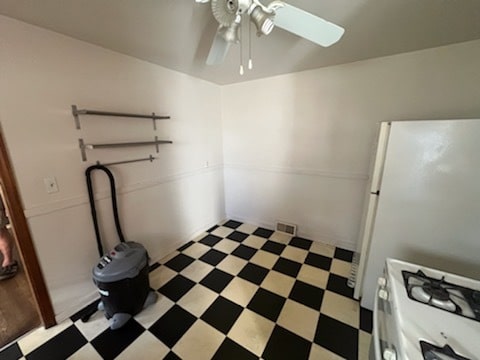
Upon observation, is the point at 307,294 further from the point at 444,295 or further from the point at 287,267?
the point at 444,295

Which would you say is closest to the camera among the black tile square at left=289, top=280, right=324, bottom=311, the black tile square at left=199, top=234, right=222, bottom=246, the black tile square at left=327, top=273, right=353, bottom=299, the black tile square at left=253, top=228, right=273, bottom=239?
the black tile square at left=289, top=280, right=324, bottom=311

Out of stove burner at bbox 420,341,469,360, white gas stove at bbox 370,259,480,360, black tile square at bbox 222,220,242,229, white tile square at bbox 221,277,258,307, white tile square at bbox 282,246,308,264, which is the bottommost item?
white tile square at bbox 221,277,258,307

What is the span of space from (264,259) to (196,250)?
825 millimetres

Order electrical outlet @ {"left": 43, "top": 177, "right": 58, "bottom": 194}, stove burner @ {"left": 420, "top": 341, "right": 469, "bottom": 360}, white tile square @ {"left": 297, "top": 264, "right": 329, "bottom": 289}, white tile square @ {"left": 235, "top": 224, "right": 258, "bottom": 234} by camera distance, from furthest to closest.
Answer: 1. white tile square @ {"left": 235, "top": 224, "right": 258, "bottom": 234}
2. white tile square @ {"left": 297, "top": 264, "right": 329, "bottom": 289}
3. electrical outlet @ {"left": 43, "top": 177, "right": 58, "bottom": 194}
4. stove burner @ {"left": 420, "top": 341, "right": 469, "bottom": 360}

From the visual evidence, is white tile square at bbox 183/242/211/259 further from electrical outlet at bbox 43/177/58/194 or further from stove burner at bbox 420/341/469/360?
stove burner at bbox 420/341/469/360

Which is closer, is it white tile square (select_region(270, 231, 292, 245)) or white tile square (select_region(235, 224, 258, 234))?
white tile square (select_region(270, 231, 292, 245))

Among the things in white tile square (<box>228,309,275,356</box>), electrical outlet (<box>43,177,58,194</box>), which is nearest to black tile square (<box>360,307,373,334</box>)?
white tile square (<box>228,309,275,356</box>)

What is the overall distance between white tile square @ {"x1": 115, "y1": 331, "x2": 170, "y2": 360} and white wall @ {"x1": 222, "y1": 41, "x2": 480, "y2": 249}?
1858mm

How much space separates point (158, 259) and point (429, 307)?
221 centimetres

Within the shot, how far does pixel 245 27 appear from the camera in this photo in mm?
1317

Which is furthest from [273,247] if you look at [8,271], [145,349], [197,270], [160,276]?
[8,271]

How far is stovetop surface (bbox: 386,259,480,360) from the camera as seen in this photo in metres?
0.60

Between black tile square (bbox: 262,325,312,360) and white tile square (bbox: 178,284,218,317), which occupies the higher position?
white tile square (bbox: 178,284,218,317)

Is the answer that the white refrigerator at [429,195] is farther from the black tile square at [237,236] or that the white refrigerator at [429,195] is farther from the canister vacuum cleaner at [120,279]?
the canister vacuum cleaner at [120,279]
